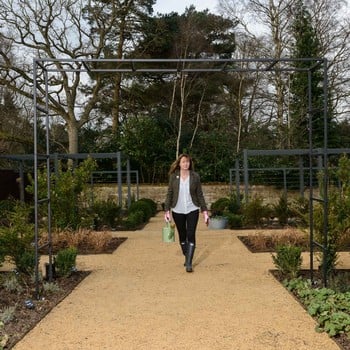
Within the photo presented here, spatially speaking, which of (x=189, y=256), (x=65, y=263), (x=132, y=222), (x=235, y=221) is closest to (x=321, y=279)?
(x=189, y=256)

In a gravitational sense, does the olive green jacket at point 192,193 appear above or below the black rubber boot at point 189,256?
above

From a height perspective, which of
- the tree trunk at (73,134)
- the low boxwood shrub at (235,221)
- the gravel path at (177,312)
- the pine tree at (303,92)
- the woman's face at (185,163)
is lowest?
the gravel path at (177,312)

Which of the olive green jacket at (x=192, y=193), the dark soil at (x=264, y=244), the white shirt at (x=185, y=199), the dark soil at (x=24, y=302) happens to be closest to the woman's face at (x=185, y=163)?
the olive green jacket at (x=192, y=193)

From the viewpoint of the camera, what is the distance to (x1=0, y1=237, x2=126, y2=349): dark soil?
426 cm

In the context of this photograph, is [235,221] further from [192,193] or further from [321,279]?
[321,279]

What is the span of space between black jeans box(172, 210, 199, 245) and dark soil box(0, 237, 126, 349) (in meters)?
1.45

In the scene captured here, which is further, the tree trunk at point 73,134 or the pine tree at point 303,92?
the pine tree at point 303,92

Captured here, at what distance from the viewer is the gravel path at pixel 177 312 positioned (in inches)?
158

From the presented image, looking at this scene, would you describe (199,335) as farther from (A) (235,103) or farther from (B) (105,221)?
(A) (235,103)

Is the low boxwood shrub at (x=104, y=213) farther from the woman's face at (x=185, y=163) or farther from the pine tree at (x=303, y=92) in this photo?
the pine tree at (x=303, y=92)

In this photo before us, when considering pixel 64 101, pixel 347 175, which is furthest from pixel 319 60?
pixel 64 101

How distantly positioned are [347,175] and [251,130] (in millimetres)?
19018

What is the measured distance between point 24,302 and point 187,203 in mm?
2641

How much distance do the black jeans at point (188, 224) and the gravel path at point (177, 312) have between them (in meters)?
0.49
